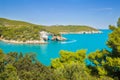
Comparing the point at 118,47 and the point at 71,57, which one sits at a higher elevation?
the point at 118,47

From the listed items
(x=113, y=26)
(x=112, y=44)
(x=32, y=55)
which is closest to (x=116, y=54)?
(x=112, y=44)

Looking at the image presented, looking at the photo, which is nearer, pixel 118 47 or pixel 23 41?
pixel 118 47

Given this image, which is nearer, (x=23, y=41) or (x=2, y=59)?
(x=2, y=59)

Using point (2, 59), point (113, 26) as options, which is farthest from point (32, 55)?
point (113, 26)

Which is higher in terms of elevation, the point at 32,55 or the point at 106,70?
the point at 32,55

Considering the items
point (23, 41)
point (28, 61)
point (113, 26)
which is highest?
point (113, 26)

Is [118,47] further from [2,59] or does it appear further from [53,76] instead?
[2,59]

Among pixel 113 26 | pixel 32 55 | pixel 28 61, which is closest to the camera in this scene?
pixel 28 61

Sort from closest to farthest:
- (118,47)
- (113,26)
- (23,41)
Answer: (118,47) → (113,26) → (23,41)

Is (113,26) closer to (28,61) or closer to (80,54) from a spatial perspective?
(80,54)
